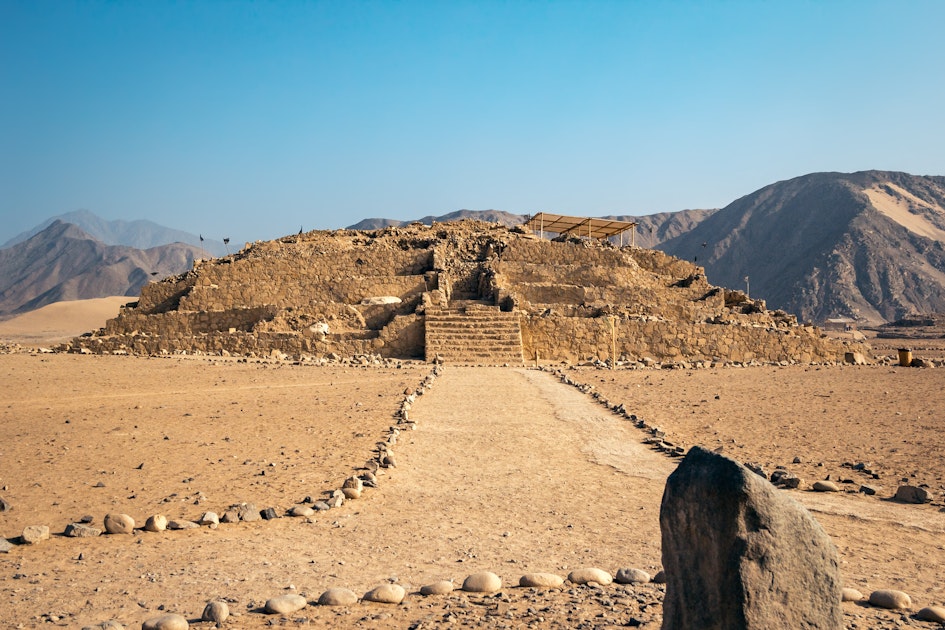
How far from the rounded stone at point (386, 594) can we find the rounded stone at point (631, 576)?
1291mm

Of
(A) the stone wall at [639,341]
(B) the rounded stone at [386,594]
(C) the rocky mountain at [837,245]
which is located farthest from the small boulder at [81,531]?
(C) the rocky mountain at [837,245]

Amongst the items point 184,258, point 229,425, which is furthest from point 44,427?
point 184,258

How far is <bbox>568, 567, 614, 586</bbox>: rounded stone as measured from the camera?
13.9ft

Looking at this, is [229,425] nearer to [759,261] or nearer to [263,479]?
[263,479]

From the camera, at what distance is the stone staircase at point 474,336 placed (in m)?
22.0

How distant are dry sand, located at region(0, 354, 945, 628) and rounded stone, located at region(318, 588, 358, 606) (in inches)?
3.0

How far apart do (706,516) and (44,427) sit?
9651mm

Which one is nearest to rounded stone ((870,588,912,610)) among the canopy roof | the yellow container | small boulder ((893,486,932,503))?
small boulder ((893,486,932,503))

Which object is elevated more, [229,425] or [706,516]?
[706,516]

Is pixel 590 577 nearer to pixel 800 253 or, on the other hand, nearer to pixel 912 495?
pixel 912 495

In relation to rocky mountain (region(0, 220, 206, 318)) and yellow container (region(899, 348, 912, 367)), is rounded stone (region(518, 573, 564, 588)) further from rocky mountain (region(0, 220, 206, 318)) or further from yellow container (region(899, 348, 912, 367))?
rocky mountain (region(0, 220, 206, 318))

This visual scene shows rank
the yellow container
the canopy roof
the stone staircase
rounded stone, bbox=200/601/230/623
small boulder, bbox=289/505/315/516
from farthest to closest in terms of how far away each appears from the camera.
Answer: the canopy roof
the yellow container
the stone staircase
small boulder, bbox=289/505/315/516
rounded stone, bbox=200/601/230/623

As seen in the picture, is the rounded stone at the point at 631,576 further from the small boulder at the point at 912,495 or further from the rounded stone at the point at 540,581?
the small boulder at the point at 912,495

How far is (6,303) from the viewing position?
12750cm
